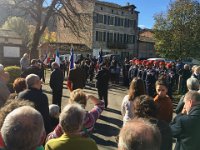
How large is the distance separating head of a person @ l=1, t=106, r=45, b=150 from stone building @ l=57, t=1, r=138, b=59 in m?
50.9

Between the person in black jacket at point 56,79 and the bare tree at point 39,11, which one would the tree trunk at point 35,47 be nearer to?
the bare tree at point 39,11

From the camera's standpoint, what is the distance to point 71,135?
12.7 feet

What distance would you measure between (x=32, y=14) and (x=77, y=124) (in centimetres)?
2976

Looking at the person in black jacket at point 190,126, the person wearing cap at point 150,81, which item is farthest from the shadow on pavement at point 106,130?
the person wearing cap at point 150,81

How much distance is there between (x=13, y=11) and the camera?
32.4 m

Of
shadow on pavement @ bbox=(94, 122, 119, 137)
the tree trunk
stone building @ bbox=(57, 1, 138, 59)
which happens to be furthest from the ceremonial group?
stone building @ bbox=(57, 1, 138, 59)

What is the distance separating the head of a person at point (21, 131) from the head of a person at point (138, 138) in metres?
0.76

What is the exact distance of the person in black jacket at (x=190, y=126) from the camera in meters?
5.06

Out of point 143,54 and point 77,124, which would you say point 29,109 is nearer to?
point 77,124

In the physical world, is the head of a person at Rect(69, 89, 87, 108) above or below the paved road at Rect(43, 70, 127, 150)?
above

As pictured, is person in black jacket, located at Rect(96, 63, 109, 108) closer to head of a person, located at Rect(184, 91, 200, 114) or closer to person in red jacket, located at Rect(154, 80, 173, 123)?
person in red jacket, located at Rect(154, 80, 173, 123)

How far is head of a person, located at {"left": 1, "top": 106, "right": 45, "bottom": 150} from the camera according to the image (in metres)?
2.98

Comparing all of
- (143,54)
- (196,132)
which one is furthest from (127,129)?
(143,54)

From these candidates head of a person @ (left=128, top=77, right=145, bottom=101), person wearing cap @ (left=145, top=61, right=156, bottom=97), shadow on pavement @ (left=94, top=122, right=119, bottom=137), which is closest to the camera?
head of a person @ (left=128, top=77, right=145, bottom=101)
